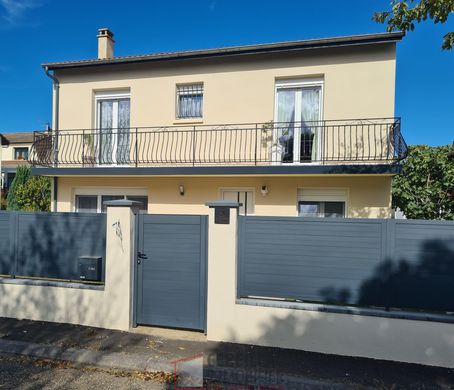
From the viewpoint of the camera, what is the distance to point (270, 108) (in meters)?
7.64

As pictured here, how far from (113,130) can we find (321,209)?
21.0 ft

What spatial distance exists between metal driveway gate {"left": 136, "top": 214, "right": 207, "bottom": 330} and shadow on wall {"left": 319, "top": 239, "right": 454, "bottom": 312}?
235 cm

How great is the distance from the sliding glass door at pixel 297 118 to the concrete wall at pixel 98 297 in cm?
470

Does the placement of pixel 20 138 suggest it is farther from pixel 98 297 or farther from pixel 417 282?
pixel 417 282

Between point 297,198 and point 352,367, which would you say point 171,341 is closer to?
point 352,367

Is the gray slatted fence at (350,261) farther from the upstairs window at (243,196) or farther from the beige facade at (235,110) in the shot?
the upstairs window at (243,196)

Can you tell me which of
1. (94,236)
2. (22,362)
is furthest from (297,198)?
(22,362)

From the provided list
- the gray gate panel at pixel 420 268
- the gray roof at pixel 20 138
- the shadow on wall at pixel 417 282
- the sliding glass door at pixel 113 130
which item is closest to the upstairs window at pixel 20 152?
the gray roof at pixel 20 138

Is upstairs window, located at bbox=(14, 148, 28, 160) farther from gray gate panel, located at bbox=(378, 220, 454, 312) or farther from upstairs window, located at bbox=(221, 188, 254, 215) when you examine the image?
gray gate panel, located at bbox=(378, 220, 454, 312)

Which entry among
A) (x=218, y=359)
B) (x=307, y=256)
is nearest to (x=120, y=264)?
(x=218, y=359)

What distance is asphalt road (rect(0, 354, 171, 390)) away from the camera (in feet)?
10.9

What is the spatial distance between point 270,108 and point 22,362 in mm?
7025

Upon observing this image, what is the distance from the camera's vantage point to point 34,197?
1115 cm

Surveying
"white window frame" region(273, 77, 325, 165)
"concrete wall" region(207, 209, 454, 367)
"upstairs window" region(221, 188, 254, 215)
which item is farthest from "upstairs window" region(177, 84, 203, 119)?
"concrete wall" region(207, 209, 454, 367)
